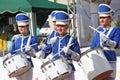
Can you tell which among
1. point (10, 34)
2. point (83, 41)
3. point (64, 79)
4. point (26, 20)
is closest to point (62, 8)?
point (10, 34)

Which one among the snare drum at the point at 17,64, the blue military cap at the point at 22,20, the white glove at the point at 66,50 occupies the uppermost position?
the blue military cap at the point at 22,20

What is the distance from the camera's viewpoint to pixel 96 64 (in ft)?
17.4

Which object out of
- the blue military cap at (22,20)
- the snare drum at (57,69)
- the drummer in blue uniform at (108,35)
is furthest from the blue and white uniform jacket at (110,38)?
the blue military cap at (22,20)

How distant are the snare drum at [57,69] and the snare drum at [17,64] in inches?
27.6

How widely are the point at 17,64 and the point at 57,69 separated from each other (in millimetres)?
905

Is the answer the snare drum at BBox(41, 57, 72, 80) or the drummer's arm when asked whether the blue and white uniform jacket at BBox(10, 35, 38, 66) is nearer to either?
the drummer's arm

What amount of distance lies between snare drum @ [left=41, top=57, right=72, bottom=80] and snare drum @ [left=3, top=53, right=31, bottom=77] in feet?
2.30

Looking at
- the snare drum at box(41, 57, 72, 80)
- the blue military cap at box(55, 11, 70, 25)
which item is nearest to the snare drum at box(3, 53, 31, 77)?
the snare drum at box(41, 57, 72, 80)

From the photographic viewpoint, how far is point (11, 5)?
11461mm

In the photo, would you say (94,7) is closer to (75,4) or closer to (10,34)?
(75,4)

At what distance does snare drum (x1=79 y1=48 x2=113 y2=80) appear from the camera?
5250 mm

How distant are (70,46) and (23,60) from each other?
2.58ft

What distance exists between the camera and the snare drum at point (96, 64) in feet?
17.2

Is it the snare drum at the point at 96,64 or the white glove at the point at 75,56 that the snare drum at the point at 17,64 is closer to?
the white glove at the point at 75,56
